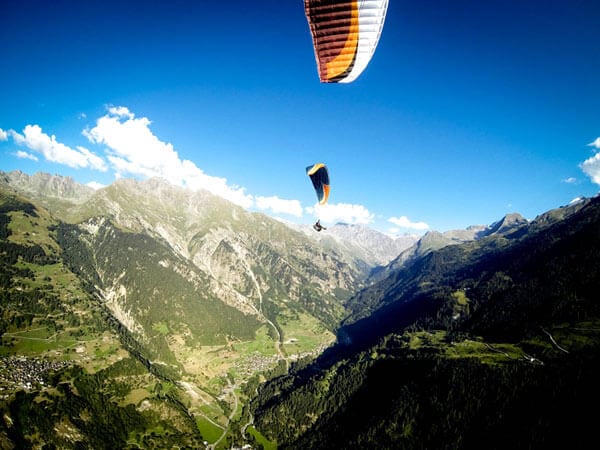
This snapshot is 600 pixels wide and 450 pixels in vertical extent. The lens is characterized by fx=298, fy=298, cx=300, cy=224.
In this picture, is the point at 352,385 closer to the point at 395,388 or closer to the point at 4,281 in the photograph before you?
the point at 395,388

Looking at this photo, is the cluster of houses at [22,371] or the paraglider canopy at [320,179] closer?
the paraglider canopy at [320,179]

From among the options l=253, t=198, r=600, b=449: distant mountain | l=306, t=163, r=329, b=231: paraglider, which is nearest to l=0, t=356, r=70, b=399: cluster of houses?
l=253, t=198, r=600, b=449: distant mountain

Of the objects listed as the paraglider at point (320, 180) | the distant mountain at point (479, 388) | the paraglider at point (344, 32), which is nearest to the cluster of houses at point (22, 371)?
the distant mountain at point (479, 388)

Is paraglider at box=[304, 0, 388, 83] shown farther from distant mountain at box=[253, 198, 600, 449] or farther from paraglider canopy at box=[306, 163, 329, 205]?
distant mountain at box=[253, 198, 600, 449]

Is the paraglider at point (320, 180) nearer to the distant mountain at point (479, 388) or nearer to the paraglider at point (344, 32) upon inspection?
the paraglider at point (344, 32)

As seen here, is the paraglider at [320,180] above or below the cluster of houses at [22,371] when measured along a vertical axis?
above

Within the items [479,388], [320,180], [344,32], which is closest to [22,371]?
[320,180]

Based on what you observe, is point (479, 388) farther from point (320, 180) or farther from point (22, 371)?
point (22, 371)
